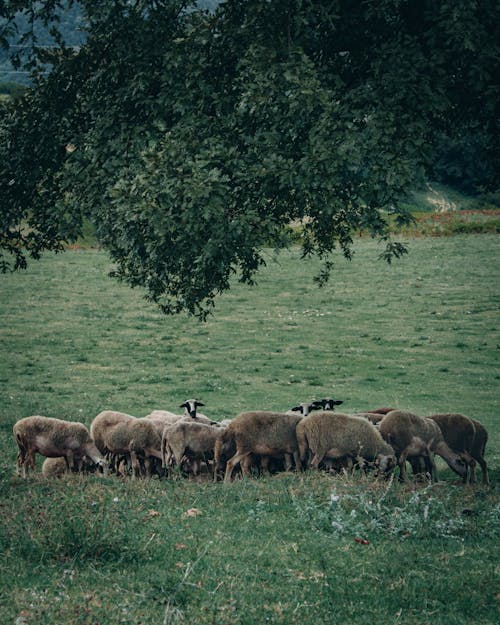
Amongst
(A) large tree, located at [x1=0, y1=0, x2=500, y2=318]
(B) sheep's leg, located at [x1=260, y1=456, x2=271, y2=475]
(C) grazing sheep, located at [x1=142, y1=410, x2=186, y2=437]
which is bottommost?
(B) sheep's leg, located at [x1=260, y1=456, x2=271, y2=475]

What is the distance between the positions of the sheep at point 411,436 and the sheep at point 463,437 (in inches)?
22.4

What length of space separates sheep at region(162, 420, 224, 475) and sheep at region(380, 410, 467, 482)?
2.98 m

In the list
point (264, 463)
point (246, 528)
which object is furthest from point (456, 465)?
point (246, 528)

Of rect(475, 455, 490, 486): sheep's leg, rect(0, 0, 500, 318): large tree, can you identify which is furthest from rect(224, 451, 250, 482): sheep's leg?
rect(475, 455, 490, 486): sheep's leg

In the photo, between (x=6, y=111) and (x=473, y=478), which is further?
(x=6, y=111)

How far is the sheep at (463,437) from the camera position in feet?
48.8

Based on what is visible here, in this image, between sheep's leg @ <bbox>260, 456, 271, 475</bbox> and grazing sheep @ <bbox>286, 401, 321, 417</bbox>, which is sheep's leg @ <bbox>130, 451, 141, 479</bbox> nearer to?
sheep's leg @ <bbox>260, 456, 271, 475</bbox>

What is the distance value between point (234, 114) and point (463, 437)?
23.6 feet

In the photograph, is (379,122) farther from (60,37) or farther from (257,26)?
(60,37)

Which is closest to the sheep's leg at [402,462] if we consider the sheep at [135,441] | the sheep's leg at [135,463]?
the sheep at [135,441]

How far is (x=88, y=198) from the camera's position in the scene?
14016mm

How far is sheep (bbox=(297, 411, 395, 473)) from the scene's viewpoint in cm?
1348

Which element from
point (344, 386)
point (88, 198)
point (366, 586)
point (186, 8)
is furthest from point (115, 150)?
point (344, 386)

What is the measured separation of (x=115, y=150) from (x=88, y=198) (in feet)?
3.42
